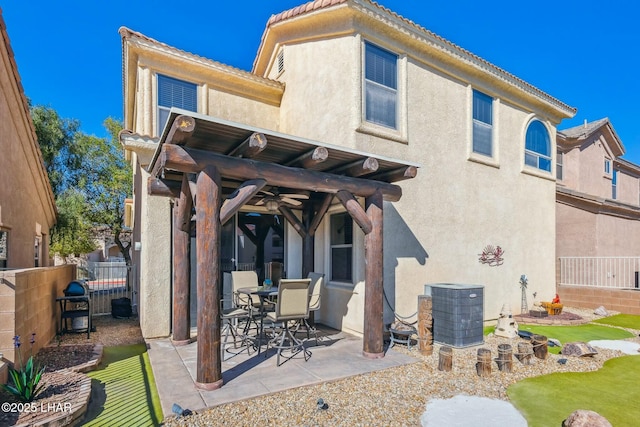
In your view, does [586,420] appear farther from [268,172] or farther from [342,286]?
[342,286]

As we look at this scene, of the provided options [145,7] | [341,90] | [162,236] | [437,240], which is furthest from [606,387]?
[145,7]

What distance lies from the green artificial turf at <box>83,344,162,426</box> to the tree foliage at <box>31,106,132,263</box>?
56.9ft

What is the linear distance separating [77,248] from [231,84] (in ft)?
47.7

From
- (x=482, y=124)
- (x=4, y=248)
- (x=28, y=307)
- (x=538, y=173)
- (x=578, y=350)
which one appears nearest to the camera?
(x=28, y=307)

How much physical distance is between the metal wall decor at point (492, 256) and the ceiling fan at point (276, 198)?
18.6 ft

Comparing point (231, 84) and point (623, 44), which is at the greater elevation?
point (623, 44)

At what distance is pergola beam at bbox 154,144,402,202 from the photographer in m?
4.92

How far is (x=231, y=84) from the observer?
1059 centimetres

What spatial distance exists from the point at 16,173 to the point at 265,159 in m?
6.95

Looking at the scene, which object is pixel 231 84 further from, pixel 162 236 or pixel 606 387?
pixel 606 387

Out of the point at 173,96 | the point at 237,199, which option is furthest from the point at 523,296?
the point at 173,96

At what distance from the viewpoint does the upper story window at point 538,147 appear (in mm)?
12562

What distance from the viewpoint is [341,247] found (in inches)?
356

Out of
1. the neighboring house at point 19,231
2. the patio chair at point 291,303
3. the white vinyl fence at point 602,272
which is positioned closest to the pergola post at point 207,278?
the patio chair at point 291,303
